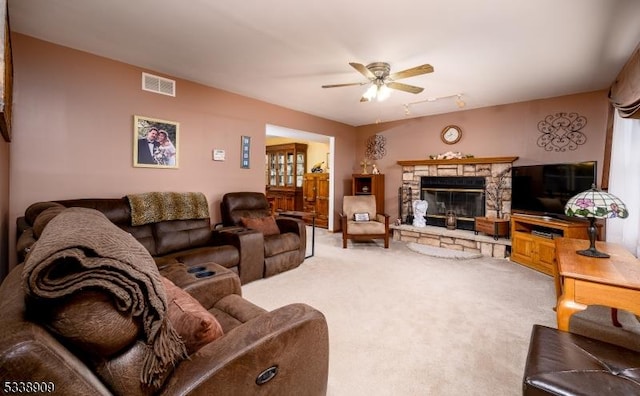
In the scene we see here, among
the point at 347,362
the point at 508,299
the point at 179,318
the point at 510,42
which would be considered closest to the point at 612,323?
the point at 508,299

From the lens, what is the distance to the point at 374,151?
21.0 ft

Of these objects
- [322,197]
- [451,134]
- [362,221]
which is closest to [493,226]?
[451,134]

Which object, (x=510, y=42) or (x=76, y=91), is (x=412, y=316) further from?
(x=76, y=91)

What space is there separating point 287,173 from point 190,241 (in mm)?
4828

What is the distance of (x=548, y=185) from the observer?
4.09m

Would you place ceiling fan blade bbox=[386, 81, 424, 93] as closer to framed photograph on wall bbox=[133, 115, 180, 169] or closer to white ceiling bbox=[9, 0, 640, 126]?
white ceiling bbox=[9, 0, 640, 126]

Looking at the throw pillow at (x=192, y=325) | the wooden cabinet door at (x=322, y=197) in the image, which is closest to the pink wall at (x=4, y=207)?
the throw pillow at (x=192, y=325)

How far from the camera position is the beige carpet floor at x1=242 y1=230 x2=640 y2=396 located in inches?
68.4

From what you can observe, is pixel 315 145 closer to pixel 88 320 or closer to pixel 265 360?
pixel 265 360

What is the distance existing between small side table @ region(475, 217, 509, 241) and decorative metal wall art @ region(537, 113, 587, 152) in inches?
51.1

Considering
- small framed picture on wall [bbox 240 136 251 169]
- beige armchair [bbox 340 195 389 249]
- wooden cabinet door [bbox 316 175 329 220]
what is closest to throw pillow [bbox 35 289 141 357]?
small framed picture on wall [bbox 240 136 251 169]

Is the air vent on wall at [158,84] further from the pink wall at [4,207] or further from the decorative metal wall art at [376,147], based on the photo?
the decorative metal wall art at [376,147]

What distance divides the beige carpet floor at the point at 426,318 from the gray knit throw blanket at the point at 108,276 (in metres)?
1.16

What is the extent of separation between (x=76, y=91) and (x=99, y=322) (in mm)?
3197
